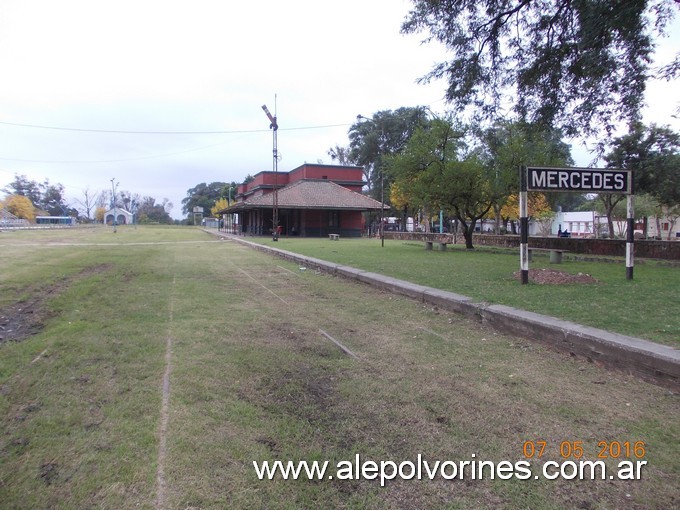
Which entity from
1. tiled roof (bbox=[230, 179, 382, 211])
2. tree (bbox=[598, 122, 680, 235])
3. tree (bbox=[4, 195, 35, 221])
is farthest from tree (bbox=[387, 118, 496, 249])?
tree (bbox=[4, 195, 35, 221])

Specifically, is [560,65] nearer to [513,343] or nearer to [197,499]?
[513,343]

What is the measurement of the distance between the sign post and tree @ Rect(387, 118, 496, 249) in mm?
10871

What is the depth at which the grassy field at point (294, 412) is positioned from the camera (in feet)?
8.33

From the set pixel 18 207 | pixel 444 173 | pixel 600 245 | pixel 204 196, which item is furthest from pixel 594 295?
pixel 204 196

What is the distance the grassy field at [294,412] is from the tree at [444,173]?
14.7m

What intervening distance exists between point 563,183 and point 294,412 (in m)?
7.70

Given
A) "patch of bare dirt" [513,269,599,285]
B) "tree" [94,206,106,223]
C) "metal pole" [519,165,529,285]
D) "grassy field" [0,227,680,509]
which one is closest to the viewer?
"grassy field" [0,227,680,509]

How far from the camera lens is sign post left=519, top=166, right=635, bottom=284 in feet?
28.8

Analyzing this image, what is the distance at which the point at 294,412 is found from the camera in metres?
3.53

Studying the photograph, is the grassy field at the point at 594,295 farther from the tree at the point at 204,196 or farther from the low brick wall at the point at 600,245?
the tree at the point at 204,196

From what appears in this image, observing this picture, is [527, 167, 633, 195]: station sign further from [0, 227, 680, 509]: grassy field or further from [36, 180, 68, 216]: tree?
[36, 180, 68, 216]: tree

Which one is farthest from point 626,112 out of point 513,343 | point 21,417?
point 21,417

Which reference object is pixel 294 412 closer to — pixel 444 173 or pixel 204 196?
pixel 444 173

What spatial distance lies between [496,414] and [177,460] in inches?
92.0
